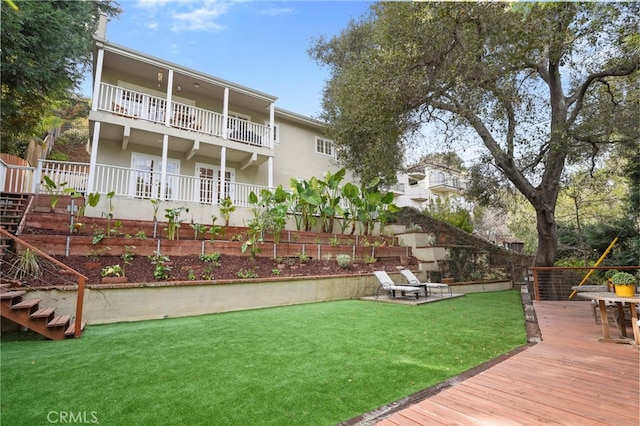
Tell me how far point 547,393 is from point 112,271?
7.34 metres

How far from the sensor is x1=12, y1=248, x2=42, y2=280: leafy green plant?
222 inches

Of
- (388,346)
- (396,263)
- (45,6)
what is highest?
(45,6)

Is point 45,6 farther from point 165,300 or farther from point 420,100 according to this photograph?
point 420,100

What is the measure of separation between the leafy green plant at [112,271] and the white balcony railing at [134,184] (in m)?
3.87

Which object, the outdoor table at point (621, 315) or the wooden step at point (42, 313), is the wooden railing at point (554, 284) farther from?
the wooden step at point (42, 313)

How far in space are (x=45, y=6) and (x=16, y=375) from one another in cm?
1105

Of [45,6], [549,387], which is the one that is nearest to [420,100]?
[549,387]

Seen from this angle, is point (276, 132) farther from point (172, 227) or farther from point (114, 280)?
point (114, 280)

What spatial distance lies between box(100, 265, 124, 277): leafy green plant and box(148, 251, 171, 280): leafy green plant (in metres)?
0.65

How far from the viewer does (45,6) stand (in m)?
9.26

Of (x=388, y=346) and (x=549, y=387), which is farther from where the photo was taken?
(x=388, y=346)

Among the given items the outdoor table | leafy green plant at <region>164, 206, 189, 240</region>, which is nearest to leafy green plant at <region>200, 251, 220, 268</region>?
leafy green plant at <region>164, 206, 189, 240</region>

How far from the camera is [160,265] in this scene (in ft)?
23.6

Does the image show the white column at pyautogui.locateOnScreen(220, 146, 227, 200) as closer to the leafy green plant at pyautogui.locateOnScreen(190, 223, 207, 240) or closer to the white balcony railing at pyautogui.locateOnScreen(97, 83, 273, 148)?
the white balcony railing at pyautogui.locateOnScreen(97, 83, 273, 148)
